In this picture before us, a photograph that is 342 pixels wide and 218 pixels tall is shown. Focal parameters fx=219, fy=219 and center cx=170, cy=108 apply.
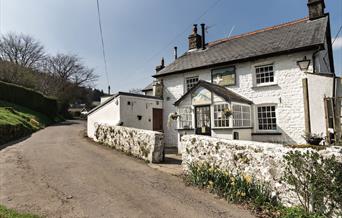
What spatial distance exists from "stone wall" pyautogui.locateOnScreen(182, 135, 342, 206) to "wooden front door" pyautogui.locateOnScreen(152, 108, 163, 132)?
8.94 metres

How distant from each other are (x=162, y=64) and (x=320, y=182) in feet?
65.4

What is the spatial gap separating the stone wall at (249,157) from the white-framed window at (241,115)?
4.96 metres

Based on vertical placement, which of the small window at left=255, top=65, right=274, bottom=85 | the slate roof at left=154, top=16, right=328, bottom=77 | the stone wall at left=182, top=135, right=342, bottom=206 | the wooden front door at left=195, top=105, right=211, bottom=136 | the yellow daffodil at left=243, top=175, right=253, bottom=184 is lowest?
the yellow daffodil at left=243, top=175, right=253, bottom=184

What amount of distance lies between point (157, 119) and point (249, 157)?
446 inches

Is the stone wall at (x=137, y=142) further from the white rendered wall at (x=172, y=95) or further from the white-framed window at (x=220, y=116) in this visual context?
the white rendered wall at (x=172, y=95)

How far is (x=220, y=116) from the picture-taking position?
11797 millimetres

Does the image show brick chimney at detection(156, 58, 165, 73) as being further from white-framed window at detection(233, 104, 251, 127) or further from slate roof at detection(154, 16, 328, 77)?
white-framed window at detection(233, 104, 251, 127)

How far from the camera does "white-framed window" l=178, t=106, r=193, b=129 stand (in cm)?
1327

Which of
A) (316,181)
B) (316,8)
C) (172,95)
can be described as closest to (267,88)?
(316,8)

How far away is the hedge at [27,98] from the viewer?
943 inches

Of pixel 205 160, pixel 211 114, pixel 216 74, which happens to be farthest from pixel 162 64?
pixel 205 160

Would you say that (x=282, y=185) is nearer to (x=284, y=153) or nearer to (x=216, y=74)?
(x=284, y=153)

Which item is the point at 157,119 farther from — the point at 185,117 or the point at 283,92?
the point at 283,92

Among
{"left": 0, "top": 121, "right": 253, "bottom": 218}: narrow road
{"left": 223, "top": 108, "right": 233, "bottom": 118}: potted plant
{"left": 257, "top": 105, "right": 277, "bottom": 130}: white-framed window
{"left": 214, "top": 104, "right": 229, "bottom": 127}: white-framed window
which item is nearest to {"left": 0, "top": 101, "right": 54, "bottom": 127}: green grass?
{"left": 0, "top": 121, "right": 253, "bottom": 218}: narrow road
